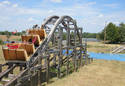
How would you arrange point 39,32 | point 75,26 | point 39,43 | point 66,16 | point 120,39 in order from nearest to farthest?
point 39,43 → point 39,32 → point 66,16 → point 75,26 → point 120,39

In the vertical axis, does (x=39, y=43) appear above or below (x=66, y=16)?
below

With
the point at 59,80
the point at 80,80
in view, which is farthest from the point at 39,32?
the point at 80,80

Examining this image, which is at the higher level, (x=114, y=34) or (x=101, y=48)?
(x=114, y=34)

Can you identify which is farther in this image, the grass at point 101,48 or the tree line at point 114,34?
the tree line at point 114,34

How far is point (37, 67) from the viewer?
10.4 m

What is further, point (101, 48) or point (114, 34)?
point (114, 34)

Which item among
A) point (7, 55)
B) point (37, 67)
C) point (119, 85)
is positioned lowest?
point (119, 85)

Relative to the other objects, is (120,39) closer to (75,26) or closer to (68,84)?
(75,26)

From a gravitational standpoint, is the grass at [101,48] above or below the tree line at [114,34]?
below

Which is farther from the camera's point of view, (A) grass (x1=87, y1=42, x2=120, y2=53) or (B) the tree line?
(B) the tree line

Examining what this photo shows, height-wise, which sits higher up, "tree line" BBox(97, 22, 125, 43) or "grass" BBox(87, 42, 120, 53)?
"tree line" BBox(97, 22, 125, 43)

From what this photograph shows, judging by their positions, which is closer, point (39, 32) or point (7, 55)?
point (7, 55)

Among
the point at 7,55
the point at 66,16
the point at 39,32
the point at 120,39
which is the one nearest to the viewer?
the point at 7,55

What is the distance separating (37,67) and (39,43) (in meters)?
2.06
